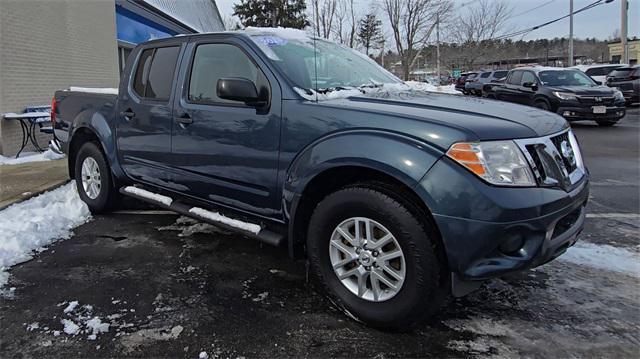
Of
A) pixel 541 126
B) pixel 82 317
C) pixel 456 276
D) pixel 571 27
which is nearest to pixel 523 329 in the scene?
pixel 456 276

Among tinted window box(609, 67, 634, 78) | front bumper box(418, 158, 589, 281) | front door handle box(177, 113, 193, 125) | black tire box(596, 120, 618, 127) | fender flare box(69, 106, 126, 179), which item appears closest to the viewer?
front bumper box(418, 158, 589, 281)

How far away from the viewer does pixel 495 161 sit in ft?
8.75

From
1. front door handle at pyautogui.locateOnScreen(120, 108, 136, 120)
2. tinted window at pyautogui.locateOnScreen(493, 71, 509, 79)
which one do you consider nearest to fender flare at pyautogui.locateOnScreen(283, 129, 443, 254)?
front door handle at pyautogui.locateOnScreen(120, 108, 136, 120)

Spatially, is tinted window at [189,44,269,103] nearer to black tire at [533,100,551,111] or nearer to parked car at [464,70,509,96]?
black tire at [533,100,551,111]

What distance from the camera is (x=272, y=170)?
11.3 feet

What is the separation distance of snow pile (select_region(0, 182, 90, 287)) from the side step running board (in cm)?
76

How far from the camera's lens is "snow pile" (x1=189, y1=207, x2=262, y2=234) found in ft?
11.9

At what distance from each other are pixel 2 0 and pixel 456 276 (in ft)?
32.2

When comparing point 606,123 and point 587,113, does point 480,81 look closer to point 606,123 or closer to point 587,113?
point 606,123

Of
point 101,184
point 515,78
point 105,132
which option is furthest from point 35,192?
point 515,78

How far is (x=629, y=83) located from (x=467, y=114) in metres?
20.7

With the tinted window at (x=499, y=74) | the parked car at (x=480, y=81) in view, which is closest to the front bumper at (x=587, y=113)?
the parked car at (x=480, y=81)

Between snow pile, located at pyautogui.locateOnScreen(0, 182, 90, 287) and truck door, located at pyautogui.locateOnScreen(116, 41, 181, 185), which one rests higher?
truck door, located at pyautogui.locateOnScreen(116, 41, 181, 185)

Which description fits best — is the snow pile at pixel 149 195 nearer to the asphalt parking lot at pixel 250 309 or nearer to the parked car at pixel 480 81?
the asphalt parking lot at pixel 250 309
